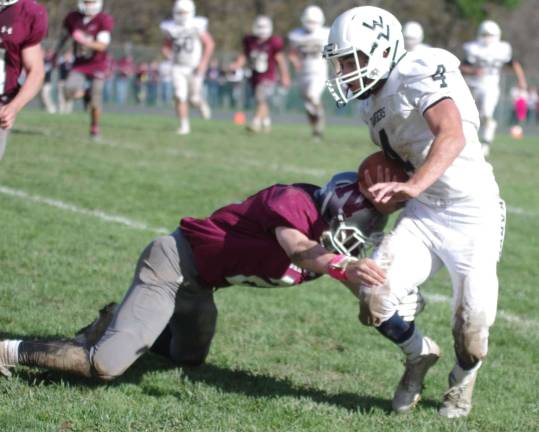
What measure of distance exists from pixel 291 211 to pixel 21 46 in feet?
9.59

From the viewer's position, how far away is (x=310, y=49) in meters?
15.8

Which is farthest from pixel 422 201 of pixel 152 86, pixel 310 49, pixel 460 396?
pixel 152 86

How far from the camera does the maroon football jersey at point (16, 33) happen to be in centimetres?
606

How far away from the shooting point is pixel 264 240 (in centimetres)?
409

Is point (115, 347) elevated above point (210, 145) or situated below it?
above

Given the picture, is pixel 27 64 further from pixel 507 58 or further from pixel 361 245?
pixel 507 58

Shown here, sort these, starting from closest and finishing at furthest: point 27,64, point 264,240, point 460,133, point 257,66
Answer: point 460,133 < point 264,240 < point 27,64 < point 257,66

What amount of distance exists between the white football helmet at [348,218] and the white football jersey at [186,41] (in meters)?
11.4

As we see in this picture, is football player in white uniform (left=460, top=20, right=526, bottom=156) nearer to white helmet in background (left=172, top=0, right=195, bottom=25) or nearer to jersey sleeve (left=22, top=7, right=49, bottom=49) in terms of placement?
white helmet in background (left=172, top=0, right=195, bottom=25)

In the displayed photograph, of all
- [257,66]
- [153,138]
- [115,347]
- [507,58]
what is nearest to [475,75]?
[507,58]

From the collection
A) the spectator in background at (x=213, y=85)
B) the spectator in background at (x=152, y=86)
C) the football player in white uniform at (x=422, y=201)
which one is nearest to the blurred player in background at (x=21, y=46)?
the football player in white uniform at (x=422, y=201)

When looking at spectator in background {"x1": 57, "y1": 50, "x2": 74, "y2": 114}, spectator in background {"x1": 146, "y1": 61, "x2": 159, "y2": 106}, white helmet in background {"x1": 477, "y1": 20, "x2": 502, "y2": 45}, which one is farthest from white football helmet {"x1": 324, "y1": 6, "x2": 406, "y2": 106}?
spectator in background {"x1": 146, "y1": 61, "x2": 159, "y2": 106}

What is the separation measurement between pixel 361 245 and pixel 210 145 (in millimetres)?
9277

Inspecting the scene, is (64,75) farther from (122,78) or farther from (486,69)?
(122,78)
